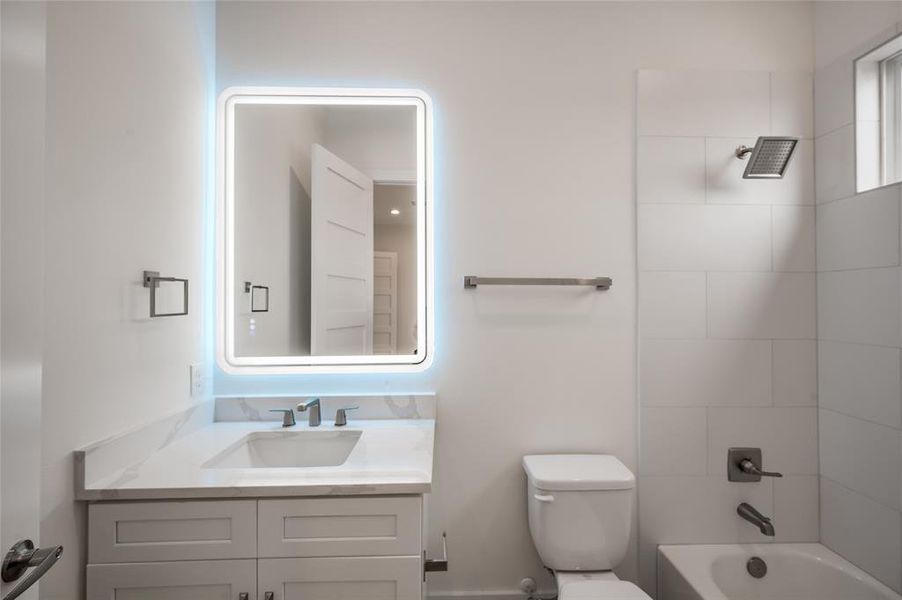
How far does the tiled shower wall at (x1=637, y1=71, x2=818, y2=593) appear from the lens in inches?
69.6

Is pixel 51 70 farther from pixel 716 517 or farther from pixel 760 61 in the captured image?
pixel 716 517

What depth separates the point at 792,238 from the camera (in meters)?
1.79

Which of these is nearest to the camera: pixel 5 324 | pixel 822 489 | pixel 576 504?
pixel 5 324

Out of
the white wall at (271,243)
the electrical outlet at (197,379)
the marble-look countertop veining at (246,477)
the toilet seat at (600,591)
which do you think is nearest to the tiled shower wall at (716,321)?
the toilet seat at (600,591)

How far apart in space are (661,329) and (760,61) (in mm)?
1117

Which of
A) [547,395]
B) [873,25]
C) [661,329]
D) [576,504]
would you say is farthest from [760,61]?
[576,504]

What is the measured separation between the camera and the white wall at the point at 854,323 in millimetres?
1493

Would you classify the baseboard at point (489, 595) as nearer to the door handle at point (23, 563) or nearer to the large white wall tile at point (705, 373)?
the large white wall tile at point (705, 373)

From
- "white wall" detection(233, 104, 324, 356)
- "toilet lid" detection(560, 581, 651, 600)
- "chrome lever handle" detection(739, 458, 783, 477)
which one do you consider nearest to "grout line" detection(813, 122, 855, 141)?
"chrome lever handle" detection(739, 458, 783, 477)

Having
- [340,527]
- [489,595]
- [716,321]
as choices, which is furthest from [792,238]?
[340,527]

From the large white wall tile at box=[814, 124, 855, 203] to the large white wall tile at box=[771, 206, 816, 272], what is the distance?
10cm

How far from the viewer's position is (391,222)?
1771 mm

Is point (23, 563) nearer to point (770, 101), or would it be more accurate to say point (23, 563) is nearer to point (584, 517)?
point (584, 517)

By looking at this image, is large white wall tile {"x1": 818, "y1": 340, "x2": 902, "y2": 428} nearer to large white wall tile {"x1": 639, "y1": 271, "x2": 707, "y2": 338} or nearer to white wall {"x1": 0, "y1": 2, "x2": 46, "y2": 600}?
large white wall tile {"x1": 639, "y1": 271, "x2": 707, "y2": 338}
